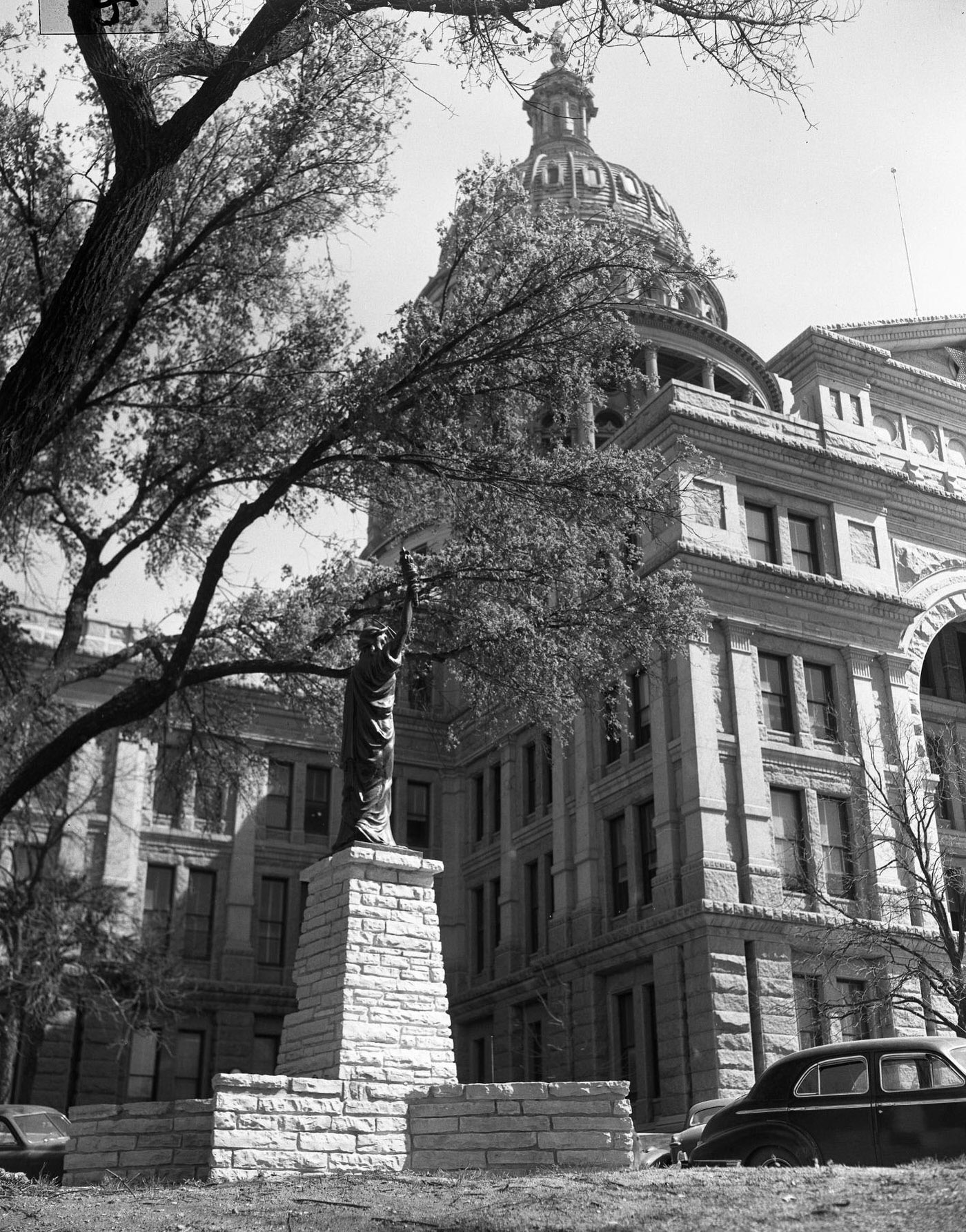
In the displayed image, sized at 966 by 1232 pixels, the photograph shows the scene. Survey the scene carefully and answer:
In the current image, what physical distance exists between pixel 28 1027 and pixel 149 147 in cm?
2554

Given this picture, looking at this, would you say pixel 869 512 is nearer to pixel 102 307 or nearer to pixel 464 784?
pixel 464 784

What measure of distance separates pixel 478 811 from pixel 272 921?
719cm

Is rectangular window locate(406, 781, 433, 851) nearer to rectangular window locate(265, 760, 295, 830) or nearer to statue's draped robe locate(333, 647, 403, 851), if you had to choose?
rectangular window locate(265, 760, 295, 830)

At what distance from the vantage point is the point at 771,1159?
536 inches

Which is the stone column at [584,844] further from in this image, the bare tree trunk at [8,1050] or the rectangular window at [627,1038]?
the bare tree trunk at [8,1050]

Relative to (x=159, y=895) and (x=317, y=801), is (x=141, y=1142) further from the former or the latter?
(x=317, y=801)

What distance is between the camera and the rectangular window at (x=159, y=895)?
133ft

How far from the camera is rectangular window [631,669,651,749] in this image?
113ft

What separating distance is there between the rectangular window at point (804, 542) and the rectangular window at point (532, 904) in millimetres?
11018

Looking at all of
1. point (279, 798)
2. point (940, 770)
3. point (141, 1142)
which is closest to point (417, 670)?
point (141, 1142)

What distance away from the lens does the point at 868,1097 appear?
1330 centimetres

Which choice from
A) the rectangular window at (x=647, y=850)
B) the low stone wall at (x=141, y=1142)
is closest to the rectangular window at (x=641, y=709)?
the rectangular window at (x=647, y=850)

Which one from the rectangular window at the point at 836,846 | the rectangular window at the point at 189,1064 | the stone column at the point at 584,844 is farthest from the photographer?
the rectangular window at the point at 189,1064

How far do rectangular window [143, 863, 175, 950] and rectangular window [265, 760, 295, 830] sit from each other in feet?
11.7
